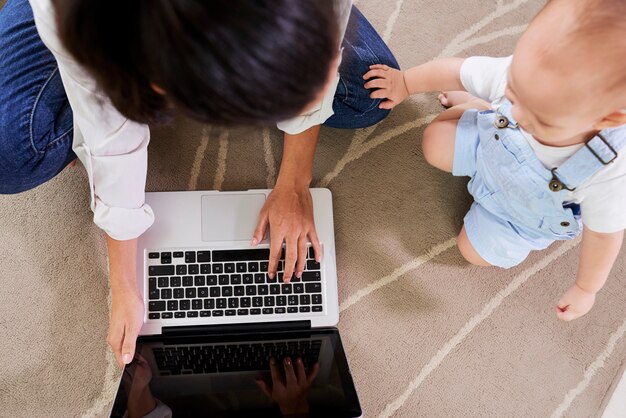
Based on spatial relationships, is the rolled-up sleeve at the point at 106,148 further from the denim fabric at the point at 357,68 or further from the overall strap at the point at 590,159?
the overall strap at the point at 590,159

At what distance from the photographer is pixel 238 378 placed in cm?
69

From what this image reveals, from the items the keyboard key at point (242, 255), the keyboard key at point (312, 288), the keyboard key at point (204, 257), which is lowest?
the keyboard key at point (312, 288)

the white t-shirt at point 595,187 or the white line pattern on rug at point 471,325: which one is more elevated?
the white t-shirt at point 595,187

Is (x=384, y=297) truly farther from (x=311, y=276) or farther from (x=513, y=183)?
(x=513, y=183)

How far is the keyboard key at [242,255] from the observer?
81 cm

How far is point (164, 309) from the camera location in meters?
0.79

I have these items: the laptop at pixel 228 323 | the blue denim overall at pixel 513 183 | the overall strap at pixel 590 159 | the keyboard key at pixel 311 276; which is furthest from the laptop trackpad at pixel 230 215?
the overall strap at pixel 590 159

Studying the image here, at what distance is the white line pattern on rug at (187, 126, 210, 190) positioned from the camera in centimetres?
92

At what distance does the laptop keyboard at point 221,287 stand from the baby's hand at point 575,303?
40 centimetres

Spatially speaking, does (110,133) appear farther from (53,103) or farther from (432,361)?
(432,361)

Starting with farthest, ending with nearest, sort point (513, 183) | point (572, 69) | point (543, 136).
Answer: point (513, 183) < point (543, 136) < point (572, 69)

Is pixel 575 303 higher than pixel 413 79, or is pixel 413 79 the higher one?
pixel 413 79

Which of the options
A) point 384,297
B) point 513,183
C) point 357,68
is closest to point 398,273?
point 384,297

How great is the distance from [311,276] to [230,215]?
0.16 meters
